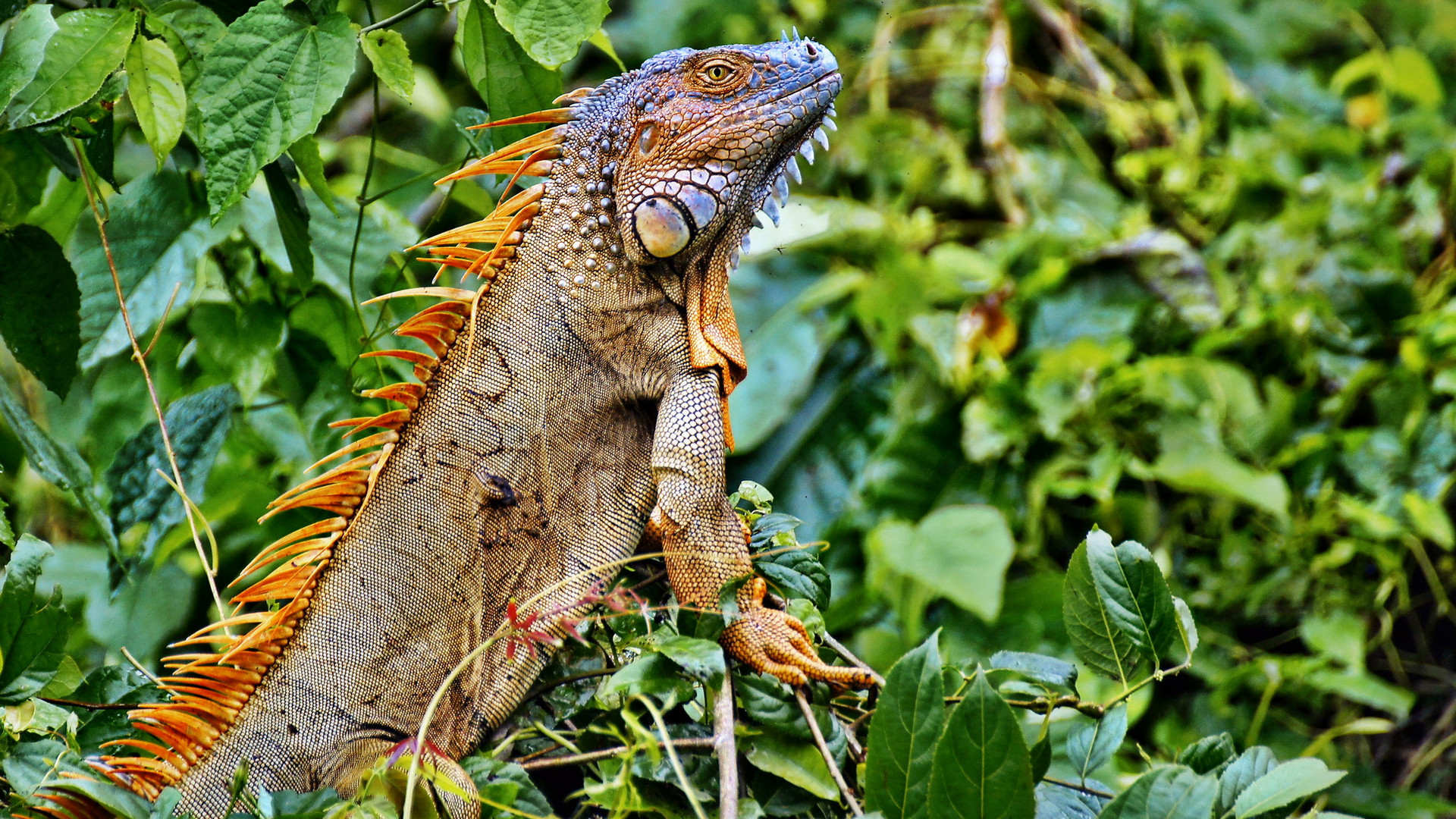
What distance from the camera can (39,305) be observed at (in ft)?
6.75

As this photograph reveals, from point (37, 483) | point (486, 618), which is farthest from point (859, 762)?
point (37, 483)

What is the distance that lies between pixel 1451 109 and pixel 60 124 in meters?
6.62

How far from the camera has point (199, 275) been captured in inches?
97.9

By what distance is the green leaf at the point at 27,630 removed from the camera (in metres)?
1.75

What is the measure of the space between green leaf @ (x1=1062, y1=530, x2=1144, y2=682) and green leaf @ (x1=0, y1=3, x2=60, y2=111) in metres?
1.68

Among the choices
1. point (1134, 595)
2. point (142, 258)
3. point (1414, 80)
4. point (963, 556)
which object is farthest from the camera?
point (1414, 80)

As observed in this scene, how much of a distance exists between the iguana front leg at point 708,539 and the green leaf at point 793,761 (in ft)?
0.36

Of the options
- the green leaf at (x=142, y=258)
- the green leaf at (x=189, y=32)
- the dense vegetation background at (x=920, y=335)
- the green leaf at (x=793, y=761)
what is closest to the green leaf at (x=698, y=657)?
the dense vegetation background at (x=920, y=335)

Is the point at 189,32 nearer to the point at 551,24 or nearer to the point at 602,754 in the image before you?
the point at 551,24

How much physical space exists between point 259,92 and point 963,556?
270 cm

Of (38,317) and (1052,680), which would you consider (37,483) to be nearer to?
(38,317)

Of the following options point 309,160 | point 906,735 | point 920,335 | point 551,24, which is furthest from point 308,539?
point 920,335

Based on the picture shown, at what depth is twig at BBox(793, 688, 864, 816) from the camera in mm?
1614

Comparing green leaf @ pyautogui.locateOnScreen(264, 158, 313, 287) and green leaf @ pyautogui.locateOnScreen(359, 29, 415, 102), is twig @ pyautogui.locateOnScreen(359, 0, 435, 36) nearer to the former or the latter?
green leaf @ pyautogui.locateOnScreen(359, 29, 415, 102)
